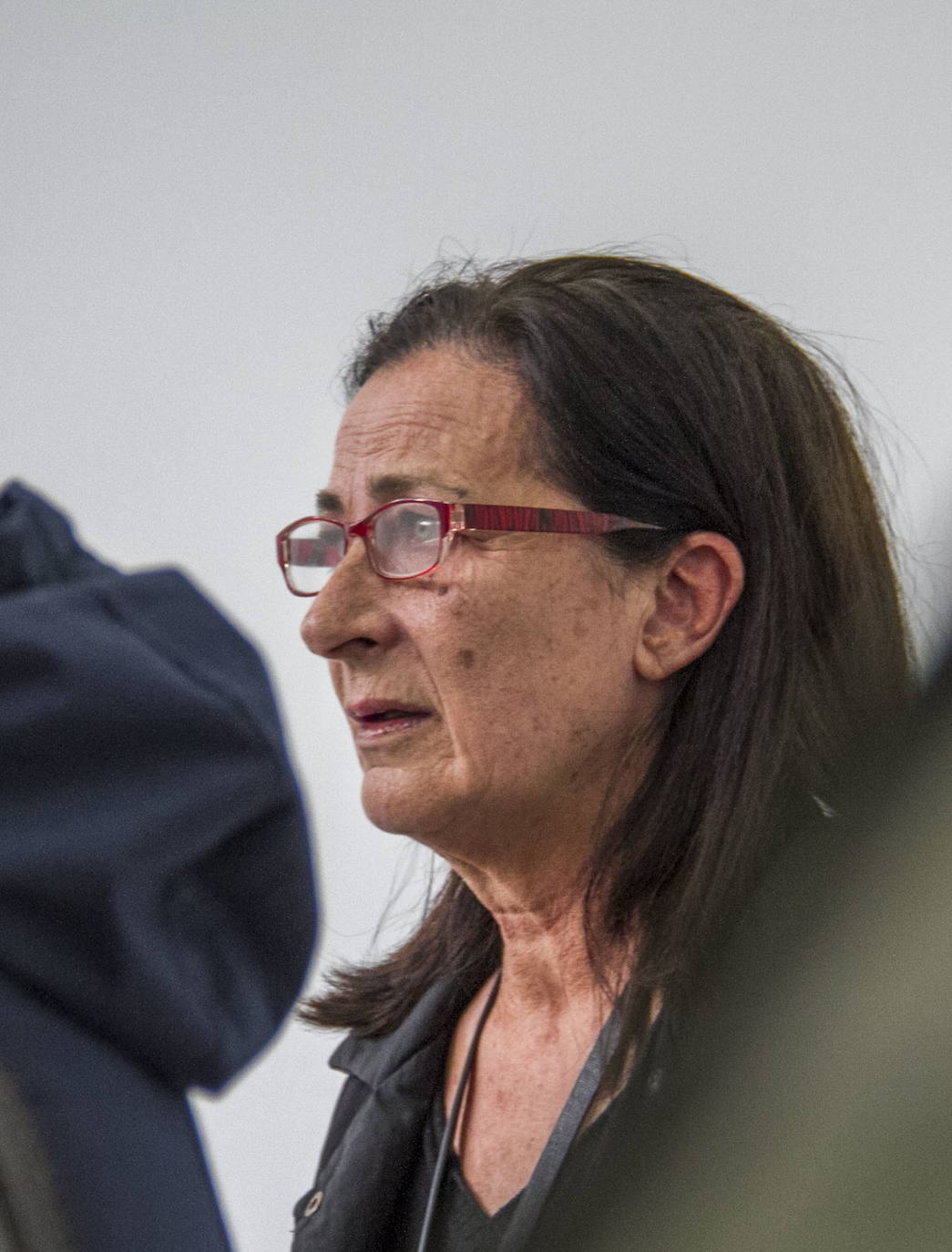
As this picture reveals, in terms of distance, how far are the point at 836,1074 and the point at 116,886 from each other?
30 cm

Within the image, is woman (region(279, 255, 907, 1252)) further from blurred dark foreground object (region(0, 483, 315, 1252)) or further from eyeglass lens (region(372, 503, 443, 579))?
blurred dark foreground object (region(0, 483, 315, 1252))

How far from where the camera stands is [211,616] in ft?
1.54

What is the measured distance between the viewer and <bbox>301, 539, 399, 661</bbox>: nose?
3.18 ft

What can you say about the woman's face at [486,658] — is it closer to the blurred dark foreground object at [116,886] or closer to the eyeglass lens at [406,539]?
the eyeglass lens at [406,539]

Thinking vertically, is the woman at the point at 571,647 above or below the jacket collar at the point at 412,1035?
above

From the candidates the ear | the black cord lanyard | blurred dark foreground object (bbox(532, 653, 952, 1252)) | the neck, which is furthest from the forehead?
blurred dark foreground object (bbox(532, 653, 952, 1252))

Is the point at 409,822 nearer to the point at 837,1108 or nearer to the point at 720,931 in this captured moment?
the point at 720,931

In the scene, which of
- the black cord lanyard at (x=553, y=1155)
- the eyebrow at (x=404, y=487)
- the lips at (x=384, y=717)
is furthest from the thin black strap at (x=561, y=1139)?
the eyebrow at (x=404, y=487)

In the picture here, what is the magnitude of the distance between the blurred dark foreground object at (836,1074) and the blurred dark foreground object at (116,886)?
0.27m

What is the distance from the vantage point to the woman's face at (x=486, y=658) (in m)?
0.94

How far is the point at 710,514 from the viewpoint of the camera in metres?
0.98

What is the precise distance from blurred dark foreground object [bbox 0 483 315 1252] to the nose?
515 mm

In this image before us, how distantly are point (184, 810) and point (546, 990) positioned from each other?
2.07ft

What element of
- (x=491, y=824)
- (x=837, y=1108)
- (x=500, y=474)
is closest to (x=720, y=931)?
(x=491, y=824)
